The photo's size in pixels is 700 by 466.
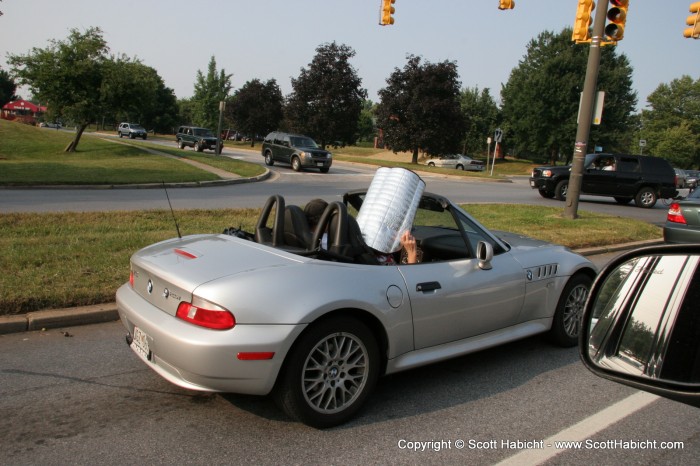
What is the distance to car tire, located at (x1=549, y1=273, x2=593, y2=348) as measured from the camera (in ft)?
15.7

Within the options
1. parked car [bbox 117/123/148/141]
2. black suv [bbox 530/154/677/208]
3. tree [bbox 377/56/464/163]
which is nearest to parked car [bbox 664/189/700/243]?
black suv [bbox 530/154/677/208]

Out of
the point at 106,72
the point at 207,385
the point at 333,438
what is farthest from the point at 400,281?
the point at 106,72

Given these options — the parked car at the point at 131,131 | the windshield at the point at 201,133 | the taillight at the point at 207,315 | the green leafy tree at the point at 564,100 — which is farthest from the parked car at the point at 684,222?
the parked car at the point at 131,131

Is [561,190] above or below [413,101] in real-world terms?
below

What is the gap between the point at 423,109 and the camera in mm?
40375

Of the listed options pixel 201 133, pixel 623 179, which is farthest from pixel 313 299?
pixel 201 133

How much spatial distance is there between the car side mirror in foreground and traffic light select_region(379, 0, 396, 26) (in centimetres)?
1466

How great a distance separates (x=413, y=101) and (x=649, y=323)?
134 ft

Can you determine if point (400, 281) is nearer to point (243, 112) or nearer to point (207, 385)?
point (207, 385)

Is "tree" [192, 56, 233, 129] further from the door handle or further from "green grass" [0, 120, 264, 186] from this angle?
the door handle

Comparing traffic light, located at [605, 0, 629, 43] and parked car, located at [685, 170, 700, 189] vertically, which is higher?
traffic light, located at [605, 0, 629, 43]

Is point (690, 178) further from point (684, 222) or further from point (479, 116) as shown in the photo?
point (684, 222)

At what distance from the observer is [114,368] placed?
4070 mm

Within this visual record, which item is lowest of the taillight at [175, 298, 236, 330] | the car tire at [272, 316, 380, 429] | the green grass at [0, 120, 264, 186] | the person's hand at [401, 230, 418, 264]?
the green grass at [0, 120, 264, 186]
